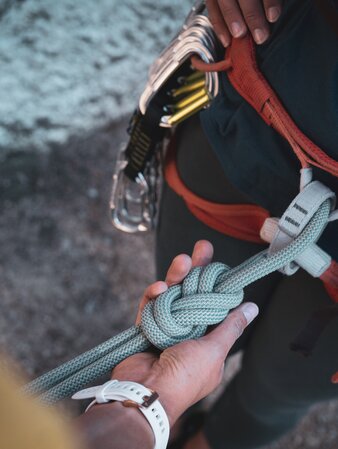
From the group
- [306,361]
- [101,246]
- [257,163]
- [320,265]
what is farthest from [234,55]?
[101,246]

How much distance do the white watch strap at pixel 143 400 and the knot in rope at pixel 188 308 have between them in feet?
0.27

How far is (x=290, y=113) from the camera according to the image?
626mm

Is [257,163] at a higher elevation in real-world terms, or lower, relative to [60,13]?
higher

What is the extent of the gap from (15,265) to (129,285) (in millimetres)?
266

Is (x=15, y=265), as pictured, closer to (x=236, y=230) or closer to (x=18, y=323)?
(x=18, y=323)

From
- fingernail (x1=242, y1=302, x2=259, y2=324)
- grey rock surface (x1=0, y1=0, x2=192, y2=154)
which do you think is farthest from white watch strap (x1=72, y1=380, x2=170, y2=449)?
grey rock surface (x1=0, y1=0, x2=192, y2=154)

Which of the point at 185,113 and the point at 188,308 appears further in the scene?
the point at 185,113

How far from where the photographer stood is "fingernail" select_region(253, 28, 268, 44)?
648 millimetres

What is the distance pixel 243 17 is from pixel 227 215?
25 centimetres

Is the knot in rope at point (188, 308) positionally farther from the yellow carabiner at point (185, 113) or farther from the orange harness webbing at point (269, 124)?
the yellow carabiner at point (185, 113)

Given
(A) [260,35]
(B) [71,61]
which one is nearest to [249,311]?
(A) [260,35]

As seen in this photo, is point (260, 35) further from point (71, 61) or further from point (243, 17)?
point (71, 61)

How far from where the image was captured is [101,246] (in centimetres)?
137

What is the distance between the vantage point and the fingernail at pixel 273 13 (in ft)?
2.10
